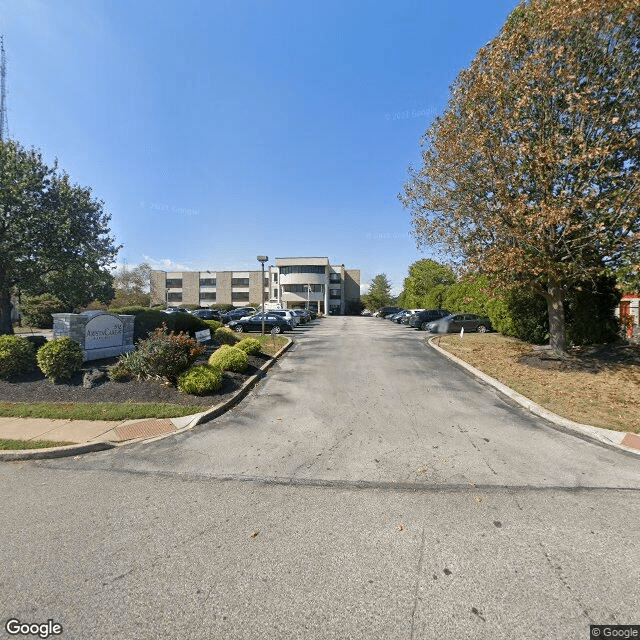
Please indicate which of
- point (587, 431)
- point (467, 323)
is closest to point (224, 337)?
point (587, 431)

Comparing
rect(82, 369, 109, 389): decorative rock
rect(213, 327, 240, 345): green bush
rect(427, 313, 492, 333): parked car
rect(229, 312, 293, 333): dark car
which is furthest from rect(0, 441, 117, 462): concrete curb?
rect(427, 313, 492, 333): parked car

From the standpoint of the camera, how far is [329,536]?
123 inches

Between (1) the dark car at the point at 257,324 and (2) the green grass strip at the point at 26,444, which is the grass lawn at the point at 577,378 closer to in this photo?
(2) the green grass strip at the point at 26,444

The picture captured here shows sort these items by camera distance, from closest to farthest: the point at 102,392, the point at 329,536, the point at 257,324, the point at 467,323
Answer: the point at 329,536
the point at 102,392
the point at 467,323
the point at 257,324

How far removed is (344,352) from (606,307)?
10.5m

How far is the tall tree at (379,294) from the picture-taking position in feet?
213

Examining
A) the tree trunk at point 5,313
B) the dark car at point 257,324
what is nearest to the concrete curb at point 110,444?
the tree trunk at point 5,313

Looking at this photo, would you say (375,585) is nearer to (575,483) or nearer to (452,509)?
(452,509)

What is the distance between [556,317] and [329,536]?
11641 millimetres

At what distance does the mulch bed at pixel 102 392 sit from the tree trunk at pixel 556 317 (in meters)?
10.6

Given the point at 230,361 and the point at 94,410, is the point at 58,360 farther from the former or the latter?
the point at 230,361

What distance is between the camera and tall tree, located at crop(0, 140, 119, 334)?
11828mm

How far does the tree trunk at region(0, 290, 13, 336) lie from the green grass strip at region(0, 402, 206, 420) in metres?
8.87

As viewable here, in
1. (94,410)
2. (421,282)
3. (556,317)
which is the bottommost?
(94,410)
